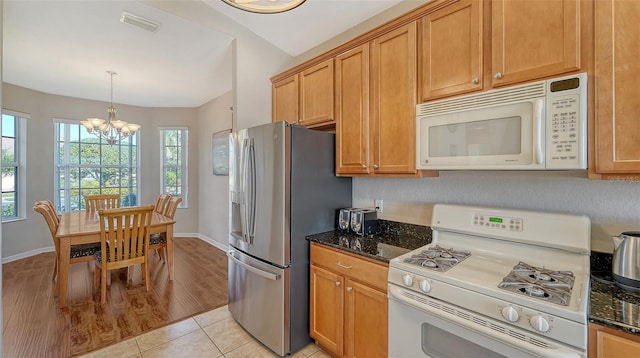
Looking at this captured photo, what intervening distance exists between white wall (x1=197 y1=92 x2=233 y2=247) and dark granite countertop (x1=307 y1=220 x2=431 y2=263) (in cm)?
301

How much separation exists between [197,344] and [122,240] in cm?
153

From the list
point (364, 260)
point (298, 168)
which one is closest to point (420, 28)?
point (298, 168)

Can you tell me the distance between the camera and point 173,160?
5.73m

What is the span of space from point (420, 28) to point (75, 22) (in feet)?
10.0

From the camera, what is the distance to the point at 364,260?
1.74m

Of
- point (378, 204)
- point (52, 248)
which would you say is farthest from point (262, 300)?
point (52, 248)

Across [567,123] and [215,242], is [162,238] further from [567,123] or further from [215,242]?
[567,123]

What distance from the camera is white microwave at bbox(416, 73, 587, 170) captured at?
1.25 metres

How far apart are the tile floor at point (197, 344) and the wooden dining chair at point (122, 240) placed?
100cm

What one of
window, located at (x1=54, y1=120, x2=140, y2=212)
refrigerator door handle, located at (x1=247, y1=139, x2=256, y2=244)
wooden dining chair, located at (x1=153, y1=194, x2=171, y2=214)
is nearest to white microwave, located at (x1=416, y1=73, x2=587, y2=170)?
refrigerator door handle, located at (x1=247, y1=139, x2=256, y2=244)

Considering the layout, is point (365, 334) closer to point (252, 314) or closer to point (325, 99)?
point (252, 314)

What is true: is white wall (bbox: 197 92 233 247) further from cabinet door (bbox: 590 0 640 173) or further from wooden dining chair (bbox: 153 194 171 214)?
cabinet door (bbox: 590 0 640 173)

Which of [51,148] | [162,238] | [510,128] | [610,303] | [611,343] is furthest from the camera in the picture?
[51,148]

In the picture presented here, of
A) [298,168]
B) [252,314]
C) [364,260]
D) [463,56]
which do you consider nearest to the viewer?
[463,56]
